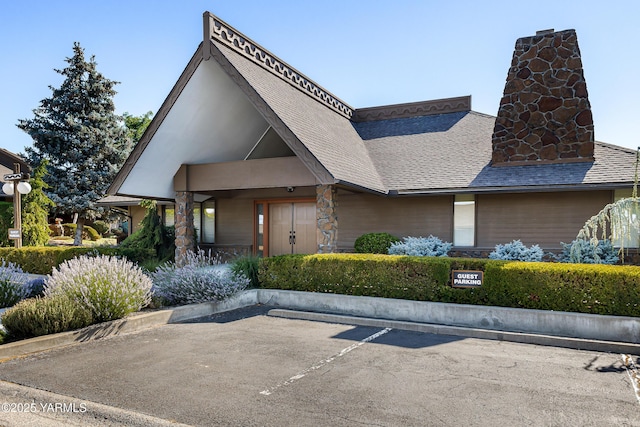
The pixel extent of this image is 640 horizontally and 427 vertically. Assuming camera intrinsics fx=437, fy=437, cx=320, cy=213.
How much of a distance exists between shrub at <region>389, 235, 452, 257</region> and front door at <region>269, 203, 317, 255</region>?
3702 millimetres

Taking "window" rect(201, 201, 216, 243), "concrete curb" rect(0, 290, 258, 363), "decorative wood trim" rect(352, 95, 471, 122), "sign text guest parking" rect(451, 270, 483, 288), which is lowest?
"concrete curb" rect(0, 290, 258, 363)

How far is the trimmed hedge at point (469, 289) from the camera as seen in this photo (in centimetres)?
760

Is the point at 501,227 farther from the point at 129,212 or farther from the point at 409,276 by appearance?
the point at 129,212

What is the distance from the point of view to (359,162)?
14.0 metres

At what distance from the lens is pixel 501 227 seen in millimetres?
13219

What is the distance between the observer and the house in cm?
1182

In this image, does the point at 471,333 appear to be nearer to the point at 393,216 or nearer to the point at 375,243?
the point at 375,243

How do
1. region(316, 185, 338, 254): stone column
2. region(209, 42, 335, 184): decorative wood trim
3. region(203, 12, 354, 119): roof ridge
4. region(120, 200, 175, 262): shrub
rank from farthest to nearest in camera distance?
region(120, 200, 175, 262): shrub
region(316, 185, 338, 254): stone column
region(203, 12, 354, 119): roof ridge
region(209, 42, 335, 184): decorative wood trim

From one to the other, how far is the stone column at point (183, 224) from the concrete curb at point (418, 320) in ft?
14.6

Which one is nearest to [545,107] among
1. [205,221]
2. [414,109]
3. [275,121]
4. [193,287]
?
[414,109]

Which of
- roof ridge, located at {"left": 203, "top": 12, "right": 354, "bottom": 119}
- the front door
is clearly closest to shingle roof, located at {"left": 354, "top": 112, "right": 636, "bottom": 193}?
roof ridge, located at {"left": 203, "top": 12, "right": 354, "bottom": 119}

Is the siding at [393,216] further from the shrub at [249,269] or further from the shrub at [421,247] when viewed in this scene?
the shrub at [249,269]

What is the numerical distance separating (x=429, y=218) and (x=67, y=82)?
22038 mm

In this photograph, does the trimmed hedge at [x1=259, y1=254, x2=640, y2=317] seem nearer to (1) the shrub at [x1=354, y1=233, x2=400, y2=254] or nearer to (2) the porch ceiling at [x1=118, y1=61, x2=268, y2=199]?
(1) the shrub at [x1=354, y1=233, x2=400, y2=254]
